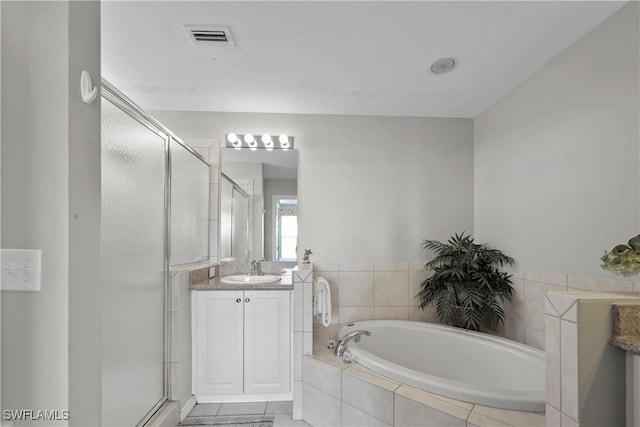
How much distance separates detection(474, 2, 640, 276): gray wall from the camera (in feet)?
4.90

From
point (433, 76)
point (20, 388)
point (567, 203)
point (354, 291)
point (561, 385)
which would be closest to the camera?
point (20, 388)

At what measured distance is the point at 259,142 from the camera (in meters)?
2.73

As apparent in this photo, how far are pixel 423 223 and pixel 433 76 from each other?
49.4 inches

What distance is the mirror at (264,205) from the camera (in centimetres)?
277

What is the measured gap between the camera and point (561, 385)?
3.50 feet

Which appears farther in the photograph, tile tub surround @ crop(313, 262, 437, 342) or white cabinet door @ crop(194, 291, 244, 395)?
tile tub surround @ crop(313, 262, 437, 342)

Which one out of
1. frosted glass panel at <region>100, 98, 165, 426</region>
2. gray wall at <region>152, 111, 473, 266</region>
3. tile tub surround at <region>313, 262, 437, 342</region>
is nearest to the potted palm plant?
tile tub surround at <region>313, 262, 437, 342</region>

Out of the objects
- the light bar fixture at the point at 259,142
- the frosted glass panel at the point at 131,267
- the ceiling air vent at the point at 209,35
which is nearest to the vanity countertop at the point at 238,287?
the frosted glass panel at the point at 131,267

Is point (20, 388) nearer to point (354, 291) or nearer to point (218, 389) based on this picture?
point (218, 389)

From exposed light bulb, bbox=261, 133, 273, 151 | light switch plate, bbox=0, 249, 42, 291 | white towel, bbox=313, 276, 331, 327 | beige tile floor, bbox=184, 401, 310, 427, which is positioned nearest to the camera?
light switch plate, bbox=0, 249, 42, 291

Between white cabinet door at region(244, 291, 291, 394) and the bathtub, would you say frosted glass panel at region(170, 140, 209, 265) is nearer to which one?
white cabinet door at region(244, 291, 291, 394)

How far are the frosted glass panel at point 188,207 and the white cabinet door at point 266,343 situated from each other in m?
0.56

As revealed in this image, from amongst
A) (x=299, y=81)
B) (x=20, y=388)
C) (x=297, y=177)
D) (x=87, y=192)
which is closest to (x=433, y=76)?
(x=299, y=81)

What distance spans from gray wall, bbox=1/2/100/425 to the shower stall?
1.47 ft
